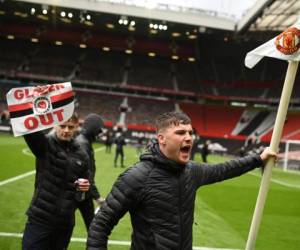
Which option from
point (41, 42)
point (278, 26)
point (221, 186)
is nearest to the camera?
point (221, 186)

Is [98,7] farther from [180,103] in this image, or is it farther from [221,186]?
[221,186]

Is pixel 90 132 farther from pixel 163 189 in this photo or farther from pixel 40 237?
pixel 163 189

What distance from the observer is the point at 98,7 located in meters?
38.2

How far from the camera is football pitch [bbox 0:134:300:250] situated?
26.0ft

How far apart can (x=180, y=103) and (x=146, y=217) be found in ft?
172

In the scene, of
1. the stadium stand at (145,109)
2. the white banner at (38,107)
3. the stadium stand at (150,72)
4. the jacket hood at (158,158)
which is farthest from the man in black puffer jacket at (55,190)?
the stadium stand at (150,72)

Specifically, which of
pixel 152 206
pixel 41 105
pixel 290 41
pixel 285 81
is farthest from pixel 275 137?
pixel 41 105

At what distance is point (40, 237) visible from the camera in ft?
15.0

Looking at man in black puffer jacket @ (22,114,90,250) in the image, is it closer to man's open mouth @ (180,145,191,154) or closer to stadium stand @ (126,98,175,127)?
man's open mouth @ (180,145,191,154)

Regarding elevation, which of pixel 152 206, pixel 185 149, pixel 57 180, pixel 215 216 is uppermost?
pixel 185 149

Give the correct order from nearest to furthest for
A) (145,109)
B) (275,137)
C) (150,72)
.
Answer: (275,137), (145,109), (150,72)

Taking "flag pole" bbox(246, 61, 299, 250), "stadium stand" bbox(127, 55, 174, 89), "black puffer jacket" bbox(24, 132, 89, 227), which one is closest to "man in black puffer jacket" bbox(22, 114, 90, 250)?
"black puffer jacket" bbox(24, 132, 89, 227)

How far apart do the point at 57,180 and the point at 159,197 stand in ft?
6.10

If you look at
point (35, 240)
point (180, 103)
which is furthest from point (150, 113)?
point (35, 240)
